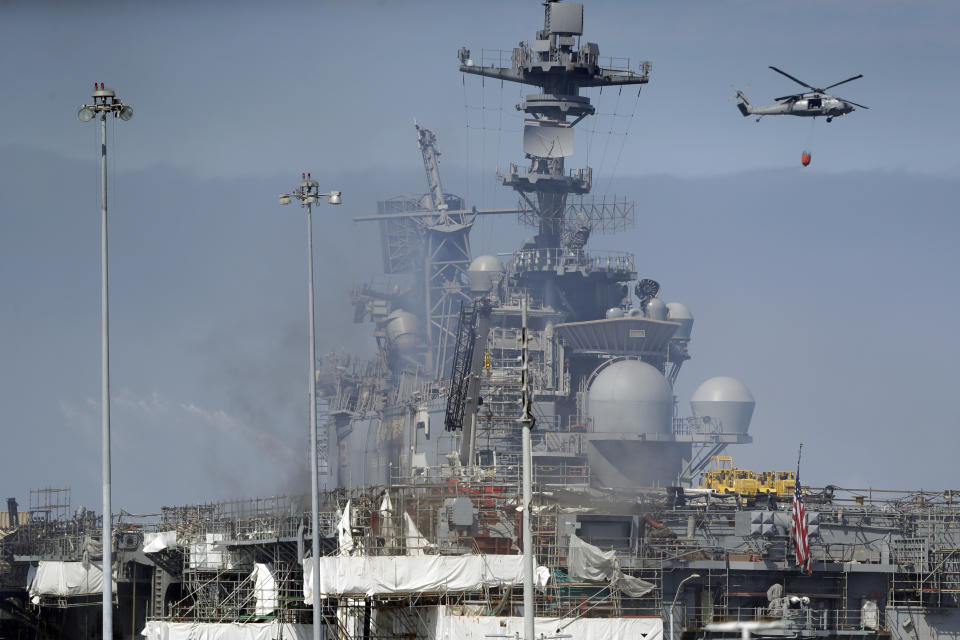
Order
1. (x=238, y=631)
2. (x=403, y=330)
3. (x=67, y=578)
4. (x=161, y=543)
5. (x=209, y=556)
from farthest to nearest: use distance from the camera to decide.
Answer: (x=403, y=330) → (x=67, y=578) → (x=161, y=543) → (x=209, y=556) → (x=238, y=631)

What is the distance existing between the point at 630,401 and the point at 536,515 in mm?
39279

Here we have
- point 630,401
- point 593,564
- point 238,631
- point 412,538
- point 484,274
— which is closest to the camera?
point 593,564

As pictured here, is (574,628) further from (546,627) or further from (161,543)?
(161,543)

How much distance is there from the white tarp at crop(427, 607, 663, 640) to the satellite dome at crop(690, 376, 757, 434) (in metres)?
54.9

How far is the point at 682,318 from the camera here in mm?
111875

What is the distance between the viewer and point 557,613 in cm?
4797

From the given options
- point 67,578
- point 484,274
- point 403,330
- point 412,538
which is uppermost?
point 484,274

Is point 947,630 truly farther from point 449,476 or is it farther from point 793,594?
point 449,476

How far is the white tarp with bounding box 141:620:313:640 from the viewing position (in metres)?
53.2

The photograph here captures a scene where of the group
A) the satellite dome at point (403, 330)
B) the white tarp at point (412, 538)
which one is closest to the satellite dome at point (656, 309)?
the satellite dome at point (403, 330)

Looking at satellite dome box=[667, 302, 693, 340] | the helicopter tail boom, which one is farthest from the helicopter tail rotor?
satellite dome box=[667, 302, 693, 340]

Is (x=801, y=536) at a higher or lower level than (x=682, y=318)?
lower

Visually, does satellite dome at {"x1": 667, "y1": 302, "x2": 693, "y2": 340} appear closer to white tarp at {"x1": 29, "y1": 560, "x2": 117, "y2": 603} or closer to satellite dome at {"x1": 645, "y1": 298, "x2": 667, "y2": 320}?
satellite dome at {"x1": 645, "y1": 298, "x2": 667, "y2": 320}

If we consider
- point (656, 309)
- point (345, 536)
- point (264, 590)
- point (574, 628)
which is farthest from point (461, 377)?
point (574, 628)
